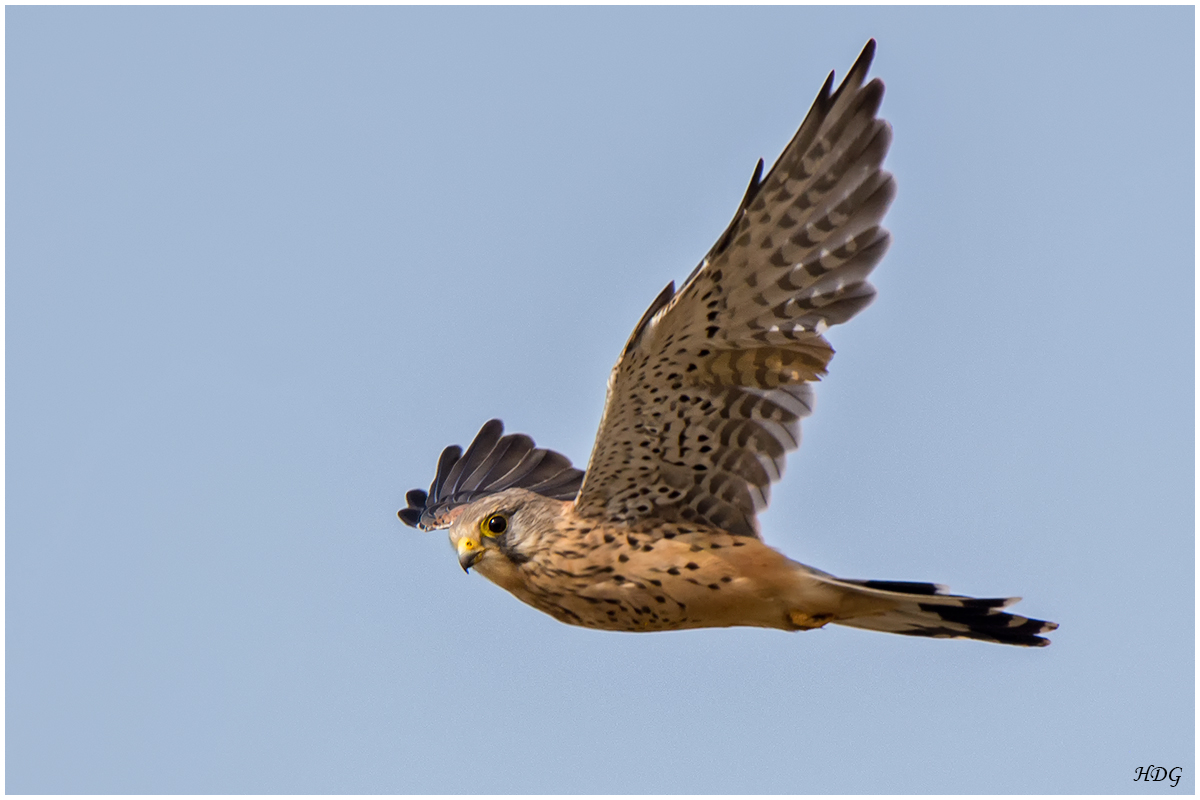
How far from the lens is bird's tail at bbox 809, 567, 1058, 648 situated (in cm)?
747

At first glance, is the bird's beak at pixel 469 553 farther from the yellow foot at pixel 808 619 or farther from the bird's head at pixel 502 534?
the yellow foot at pixel 808 619

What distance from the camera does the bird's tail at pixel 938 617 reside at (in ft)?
24.5

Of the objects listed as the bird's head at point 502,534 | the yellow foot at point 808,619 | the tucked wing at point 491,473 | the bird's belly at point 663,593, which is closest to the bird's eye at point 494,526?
the bird's head at point 502,534

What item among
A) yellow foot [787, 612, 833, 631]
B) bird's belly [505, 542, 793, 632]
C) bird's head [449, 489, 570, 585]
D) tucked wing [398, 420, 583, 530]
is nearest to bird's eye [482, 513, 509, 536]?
bird's head [449, 489, 570, 585]

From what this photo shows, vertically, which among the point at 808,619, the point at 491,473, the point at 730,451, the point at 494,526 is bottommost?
the point at 808,619

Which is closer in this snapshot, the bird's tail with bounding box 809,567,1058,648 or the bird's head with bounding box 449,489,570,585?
the bird's tail with bounding box 809,567,1058,648

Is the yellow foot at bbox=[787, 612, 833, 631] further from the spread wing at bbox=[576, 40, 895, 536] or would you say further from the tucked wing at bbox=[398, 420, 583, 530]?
the tucked wing at bbox=[398, 420, 583, 530]

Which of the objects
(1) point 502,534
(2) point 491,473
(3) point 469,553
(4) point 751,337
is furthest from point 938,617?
(2) point 491,473

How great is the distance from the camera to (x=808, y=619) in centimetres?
770

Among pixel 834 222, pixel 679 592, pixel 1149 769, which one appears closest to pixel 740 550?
pixel 679 592

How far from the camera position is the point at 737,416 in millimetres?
7699

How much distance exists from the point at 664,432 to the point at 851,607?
1116 millimetres

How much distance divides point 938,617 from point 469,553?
2093 mm

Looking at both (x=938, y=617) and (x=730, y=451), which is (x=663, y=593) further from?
(x=938, y=617)
